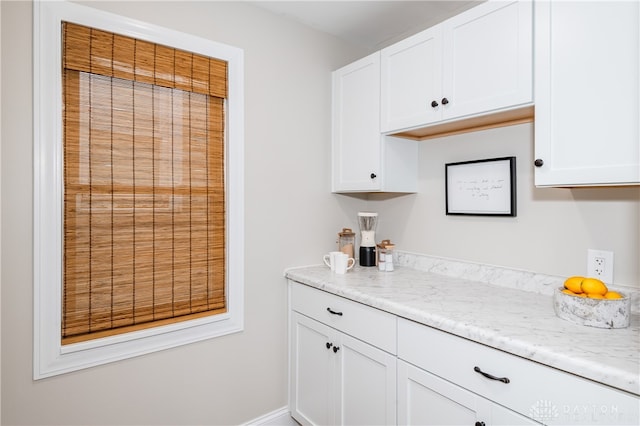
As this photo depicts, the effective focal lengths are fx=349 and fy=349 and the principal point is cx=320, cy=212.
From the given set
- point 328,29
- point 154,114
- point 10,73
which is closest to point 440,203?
point 328,29

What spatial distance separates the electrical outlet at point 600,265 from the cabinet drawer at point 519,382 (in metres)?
0.71

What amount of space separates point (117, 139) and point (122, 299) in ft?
2.51

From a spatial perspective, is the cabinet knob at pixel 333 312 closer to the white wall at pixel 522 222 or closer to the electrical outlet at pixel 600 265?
the white wall at pixel 522 222

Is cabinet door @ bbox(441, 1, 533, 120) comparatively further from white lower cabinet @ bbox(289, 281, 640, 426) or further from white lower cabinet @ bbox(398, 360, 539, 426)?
white lower cabinet @ bbox(398, 360, 539, 426)

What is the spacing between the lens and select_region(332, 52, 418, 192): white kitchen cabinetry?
2.09m

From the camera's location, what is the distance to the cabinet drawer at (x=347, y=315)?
1.54 meters

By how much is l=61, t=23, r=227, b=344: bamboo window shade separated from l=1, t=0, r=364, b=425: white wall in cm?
15

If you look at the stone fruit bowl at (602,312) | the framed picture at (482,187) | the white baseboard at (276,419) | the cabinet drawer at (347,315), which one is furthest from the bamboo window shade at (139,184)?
the stone fruit bowl at (602,312)

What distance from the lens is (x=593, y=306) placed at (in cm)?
119

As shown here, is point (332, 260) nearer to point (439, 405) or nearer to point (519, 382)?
point (439, 405)

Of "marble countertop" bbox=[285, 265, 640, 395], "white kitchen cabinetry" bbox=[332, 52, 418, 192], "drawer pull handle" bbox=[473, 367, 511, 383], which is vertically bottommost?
"drawer pull handle" bbox=[473, 367, 511, 383]

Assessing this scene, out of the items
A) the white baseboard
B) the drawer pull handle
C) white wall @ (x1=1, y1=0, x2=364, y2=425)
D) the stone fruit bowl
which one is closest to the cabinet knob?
white wall @ (x1=1, y1=0, x2=364, y2=425)

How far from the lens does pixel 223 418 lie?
197cm

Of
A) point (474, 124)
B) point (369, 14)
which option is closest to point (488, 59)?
point (474, 124)
